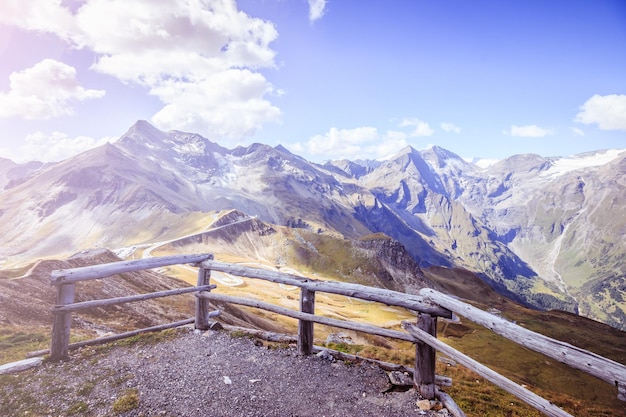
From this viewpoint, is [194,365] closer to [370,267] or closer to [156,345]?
[156,345]

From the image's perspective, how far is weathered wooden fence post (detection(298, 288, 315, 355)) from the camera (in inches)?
392

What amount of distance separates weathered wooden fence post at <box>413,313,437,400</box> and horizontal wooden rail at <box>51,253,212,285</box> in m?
7.98

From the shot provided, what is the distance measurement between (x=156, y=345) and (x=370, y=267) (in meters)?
109

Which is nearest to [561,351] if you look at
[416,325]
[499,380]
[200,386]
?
[499,380]

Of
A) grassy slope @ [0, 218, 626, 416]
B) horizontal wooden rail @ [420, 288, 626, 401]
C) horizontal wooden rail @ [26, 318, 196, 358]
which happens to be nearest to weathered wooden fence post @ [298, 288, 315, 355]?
horizontal wooden rail @ [420, 288, 626, 401]

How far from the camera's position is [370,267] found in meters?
115

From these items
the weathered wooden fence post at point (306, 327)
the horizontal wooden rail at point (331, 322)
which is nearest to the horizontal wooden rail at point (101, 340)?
the horizontal wooden rail at point (331, 322)

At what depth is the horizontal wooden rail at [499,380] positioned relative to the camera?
518cm

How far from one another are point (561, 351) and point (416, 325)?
3.64m

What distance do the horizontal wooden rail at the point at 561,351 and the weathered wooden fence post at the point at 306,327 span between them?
4.21 metres

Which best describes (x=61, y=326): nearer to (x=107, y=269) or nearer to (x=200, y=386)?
(x=107, y=269)

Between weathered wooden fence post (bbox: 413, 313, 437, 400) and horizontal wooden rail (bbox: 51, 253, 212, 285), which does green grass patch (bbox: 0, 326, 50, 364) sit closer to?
horizontal wooden rail (bbox: 51, 253, 212, 285)

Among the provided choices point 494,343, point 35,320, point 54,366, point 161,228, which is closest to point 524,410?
point 54,366

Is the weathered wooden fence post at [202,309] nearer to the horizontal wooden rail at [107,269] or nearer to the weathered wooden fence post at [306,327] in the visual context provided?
the horizontal wooden rail at [107,269]
